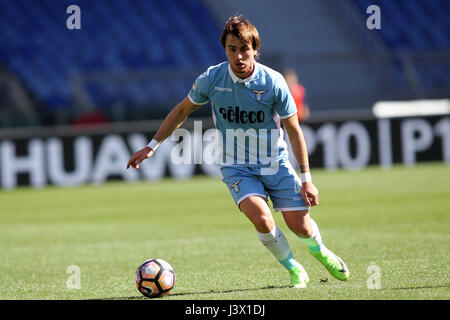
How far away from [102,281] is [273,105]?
2070 millimetres

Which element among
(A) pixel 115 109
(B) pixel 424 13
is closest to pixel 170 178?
(A) pixel 115 109

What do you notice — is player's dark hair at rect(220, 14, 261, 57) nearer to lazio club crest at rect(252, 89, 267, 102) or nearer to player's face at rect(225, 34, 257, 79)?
player's face at rect(225, 34, 257, 79)

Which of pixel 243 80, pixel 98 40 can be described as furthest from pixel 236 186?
pixel 98 40

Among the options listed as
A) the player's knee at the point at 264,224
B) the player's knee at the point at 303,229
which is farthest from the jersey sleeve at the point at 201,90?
the player's knee at the point at 303,229

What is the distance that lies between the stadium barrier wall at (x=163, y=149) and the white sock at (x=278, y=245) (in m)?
11.0

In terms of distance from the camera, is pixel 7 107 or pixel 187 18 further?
pixel 187 18

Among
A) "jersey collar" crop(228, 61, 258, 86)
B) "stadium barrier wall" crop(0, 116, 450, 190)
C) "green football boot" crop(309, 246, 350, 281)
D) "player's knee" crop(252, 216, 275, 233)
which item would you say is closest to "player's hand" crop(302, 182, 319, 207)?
"player's knee" crop(252, 216, 275, 233)

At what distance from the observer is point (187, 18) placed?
24562 millimetres

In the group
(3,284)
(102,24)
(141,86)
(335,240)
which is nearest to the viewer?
(3,284)

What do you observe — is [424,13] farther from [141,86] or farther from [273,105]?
[273,105]

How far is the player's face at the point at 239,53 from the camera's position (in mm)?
5973

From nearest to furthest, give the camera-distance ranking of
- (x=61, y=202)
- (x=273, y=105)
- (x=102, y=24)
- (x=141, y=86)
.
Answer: (x=273, y=105), (x=61, y=202), (x=141, y=86), (x=102, y=24)

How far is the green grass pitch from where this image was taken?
629cm

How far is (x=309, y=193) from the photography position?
609cm
